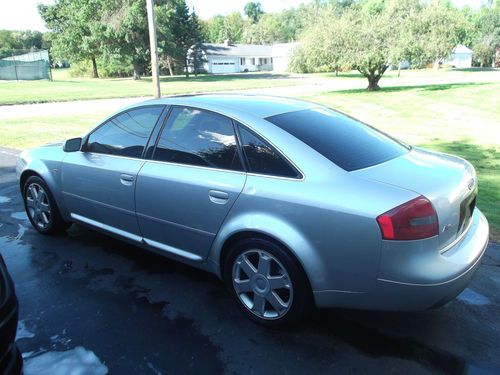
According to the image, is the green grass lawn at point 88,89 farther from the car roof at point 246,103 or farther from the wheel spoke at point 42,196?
the car roof at point 246,103

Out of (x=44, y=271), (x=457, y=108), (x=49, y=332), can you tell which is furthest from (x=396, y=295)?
(x=457, y=108)

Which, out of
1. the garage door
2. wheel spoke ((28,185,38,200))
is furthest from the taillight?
the garage door

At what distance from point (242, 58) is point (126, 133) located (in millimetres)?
82681

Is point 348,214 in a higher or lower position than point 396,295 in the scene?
higher

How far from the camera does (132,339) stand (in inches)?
116

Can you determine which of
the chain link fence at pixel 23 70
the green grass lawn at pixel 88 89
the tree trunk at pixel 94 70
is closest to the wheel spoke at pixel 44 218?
the green grass lawn at pixel 88 89

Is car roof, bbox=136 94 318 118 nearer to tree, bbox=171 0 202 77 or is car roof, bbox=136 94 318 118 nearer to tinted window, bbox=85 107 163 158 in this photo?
tinted window, bbox=85 107 163 158

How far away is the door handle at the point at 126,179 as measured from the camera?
11.9ft

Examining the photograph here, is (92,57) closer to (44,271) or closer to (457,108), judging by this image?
(457,108)

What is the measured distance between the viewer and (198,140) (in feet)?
11.0

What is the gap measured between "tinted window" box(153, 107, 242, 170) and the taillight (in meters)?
1.08

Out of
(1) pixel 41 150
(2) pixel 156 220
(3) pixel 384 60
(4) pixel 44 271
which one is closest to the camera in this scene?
(2) pixel 156 220

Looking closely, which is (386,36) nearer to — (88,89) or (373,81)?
(373,81)

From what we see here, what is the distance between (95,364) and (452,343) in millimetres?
2291
